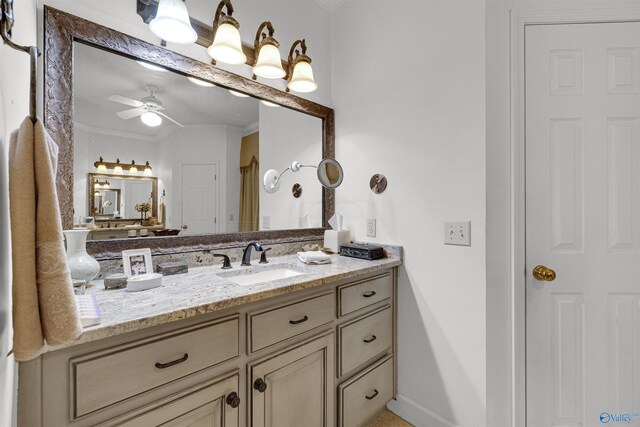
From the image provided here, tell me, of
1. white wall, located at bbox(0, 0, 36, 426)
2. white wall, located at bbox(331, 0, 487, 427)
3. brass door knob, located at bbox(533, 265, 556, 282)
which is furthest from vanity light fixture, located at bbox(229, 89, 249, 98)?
brass door knob, located at bbox(533, 265, 556, 282)

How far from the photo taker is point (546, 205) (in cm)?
142

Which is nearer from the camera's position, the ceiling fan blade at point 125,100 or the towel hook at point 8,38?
the towel hook at point 8,38

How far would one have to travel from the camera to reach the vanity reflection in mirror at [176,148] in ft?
4.02

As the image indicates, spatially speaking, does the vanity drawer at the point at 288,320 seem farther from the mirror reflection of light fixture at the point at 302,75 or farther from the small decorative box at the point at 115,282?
the mirror reflection of light fixture at the point at 302,75

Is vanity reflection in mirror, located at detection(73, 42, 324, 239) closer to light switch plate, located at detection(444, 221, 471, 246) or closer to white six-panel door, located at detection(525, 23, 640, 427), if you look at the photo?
light switch plate, located at detection(444, 221, 471, 246)

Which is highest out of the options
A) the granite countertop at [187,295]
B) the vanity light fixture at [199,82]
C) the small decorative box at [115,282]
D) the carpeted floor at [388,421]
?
the vanity light fixture at [199,82]

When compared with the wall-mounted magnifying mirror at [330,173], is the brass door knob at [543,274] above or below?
below

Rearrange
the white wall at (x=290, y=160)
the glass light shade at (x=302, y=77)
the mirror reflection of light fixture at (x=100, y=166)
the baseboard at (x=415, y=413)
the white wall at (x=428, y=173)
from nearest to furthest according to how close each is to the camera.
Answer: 1. the mirror reflection of light fixture at (x=100, y=166)
2. the white wall at (x=428, y=173)
3. the baseboard at (x=415, y=413)
4. the glass light shade at (x=302, y=77)
5. the white wall at (x=290, y=160)

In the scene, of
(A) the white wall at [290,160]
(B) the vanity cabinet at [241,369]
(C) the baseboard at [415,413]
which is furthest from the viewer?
(A) the white wall at [290,160]

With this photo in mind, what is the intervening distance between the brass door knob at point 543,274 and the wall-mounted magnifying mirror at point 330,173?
3.89 feet

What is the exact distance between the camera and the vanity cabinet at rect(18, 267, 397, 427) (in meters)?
0.73

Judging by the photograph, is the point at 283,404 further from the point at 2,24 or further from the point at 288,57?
the point at 288,57

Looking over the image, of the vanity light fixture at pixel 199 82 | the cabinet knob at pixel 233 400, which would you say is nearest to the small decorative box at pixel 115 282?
the cabinet knob at pixel 233 400

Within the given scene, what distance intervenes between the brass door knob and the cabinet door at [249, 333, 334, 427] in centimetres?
104
